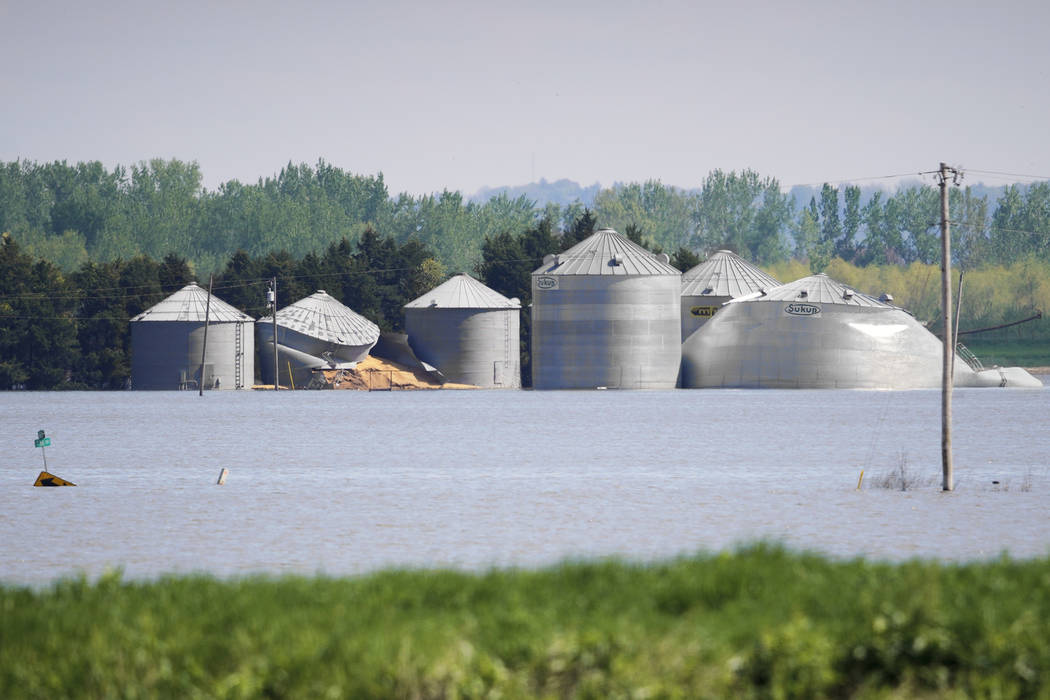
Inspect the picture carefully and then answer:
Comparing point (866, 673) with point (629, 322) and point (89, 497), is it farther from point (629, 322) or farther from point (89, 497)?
point (629, 322)

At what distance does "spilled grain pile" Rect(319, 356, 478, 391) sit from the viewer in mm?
151250

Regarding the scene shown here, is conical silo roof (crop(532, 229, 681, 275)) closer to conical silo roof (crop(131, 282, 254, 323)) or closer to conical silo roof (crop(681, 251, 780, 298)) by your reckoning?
conical silo roof (crop(681, 251, 780, 298))

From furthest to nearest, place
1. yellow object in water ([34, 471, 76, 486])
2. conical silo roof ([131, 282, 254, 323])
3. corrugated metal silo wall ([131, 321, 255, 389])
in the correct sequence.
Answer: corrugated metal silo wall ([131, 321, 255, 389]), conical silo roof ([131, 282, 254, 323]), yellow object in water ([34, 471, 76, 486])

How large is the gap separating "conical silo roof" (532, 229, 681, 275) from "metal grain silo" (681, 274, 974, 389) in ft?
25.9

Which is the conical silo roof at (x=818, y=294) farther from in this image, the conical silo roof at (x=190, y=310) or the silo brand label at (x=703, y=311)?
the conical silo roof at (x=190, y=310)

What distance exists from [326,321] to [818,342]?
48.0 m

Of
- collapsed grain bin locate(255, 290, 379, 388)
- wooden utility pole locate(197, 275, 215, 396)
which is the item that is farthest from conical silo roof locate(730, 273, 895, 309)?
wooden utility pole locate(197, 275, 215, 396)

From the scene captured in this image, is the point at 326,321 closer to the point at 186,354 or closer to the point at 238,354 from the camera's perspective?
the point at 238,354

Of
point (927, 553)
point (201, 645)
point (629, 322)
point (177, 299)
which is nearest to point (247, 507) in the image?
point (927, 553)

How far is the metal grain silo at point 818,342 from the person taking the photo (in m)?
128

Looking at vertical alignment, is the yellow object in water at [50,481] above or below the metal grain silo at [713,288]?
below

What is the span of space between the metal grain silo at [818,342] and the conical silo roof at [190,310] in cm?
4502

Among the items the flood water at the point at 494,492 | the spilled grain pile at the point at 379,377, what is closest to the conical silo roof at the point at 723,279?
the spilled grain pile at the point at 379,377

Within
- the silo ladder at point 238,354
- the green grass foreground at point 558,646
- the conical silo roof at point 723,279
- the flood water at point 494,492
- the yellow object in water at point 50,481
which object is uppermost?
the conical silo roof at point 723,279
